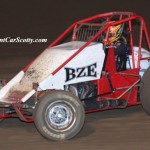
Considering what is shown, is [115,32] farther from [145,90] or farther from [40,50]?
[40,50]

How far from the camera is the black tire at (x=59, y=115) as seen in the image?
249 inches

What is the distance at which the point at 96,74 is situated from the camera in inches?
277

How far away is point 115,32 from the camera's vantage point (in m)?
7.42

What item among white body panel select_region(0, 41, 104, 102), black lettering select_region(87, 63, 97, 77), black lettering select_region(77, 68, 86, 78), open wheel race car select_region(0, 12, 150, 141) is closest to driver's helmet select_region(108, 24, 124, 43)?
open wheel race car select_region(0, 12, 150, 141)

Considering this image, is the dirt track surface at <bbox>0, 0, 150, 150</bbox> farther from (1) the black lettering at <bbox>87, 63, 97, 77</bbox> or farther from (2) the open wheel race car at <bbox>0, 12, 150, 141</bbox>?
(1) the black lettering at <bbox>87, 63, 97, 77</bbox>

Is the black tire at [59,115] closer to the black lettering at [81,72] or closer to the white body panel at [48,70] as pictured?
the white body panel at [48,70]

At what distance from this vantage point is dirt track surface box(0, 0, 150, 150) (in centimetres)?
629

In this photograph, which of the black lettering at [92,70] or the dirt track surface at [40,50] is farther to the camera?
the black lettering at [92,70]

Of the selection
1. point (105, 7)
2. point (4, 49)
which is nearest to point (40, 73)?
point (4, 49)

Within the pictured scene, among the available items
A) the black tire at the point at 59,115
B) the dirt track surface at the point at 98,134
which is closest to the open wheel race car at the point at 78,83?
the black tire at the point at 59,115

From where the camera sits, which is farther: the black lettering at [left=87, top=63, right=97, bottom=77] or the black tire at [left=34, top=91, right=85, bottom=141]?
the black lettering at [left=87, top=63, right=97, bottom=77]

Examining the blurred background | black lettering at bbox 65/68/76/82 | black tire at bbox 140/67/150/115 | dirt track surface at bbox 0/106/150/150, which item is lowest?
dirt track surface at bbox 0/106/150/150

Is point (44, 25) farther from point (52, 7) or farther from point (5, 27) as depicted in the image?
point (52, 7)

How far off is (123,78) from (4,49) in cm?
613
